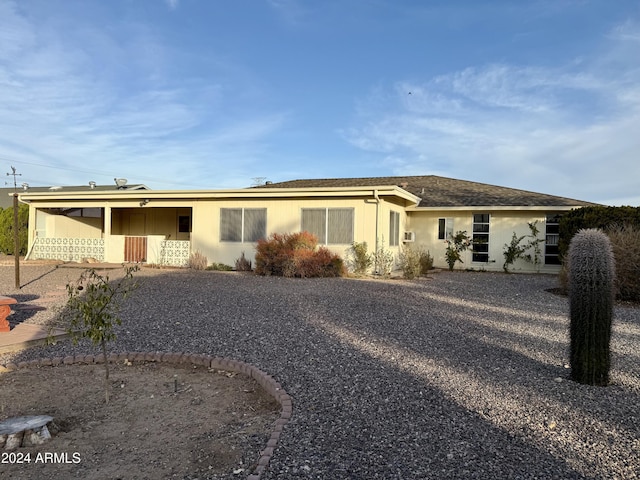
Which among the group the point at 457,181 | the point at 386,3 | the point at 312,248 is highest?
the point at 386,3

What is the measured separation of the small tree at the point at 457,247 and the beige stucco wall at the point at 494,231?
210 millimetres

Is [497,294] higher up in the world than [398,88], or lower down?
lower down

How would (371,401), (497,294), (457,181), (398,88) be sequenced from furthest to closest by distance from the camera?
(457,181)
(398,88)
(497,294)
(371,401)

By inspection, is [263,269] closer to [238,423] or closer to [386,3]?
[386,3]

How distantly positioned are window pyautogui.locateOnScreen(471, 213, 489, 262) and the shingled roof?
68cm

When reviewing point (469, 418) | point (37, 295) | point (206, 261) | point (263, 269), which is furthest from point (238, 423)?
point (206, 261)

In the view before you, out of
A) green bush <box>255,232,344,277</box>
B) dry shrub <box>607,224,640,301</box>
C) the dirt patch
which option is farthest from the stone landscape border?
dry shrub <box>607,224,640,301</box>

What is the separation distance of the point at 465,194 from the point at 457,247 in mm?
2918

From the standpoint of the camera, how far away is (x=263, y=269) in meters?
13.6

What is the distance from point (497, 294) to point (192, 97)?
13.3 meters

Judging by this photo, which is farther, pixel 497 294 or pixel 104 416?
pixel 497 294

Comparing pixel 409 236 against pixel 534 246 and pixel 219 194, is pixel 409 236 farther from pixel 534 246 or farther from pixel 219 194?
pixel 219 194

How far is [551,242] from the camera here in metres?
16.8

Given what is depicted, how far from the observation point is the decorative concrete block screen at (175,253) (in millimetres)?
16250
